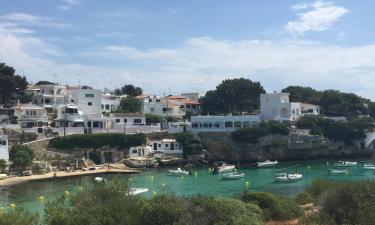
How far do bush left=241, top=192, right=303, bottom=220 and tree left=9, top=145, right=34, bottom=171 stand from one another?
40299mm

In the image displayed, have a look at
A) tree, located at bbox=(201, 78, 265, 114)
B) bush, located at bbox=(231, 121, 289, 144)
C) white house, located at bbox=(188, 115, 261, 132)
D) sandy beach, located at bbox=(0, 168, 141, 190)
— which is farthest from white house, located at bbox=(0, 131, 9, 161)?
tree, located at bbox=(201, 78, 265, 114)

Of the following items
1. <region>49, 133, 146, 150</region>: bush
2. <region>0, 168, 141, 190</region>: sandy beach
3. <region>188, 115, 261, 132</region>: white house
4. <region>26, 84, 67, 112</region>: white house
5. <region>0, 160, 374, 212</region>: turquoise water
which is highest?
<region>26, 84, 67, 112</region>: white house

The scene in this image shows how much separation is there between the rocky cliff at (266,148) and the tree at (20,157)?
2808 centimetres

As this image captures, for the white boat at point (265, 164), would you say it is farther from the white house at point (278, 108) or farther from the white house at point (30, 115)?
the white house at point (30, 115)

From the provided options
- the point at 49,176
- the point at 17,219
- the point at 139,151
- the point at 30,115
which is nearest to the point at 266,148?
the point at 139,151

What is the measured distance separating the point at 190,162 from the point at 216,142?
5947 mm

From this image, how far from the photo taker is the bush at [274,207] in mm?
29520

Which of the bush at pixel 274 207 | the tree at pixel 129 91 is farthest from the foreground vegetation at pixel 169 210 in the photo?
the tree at pixel 129 91

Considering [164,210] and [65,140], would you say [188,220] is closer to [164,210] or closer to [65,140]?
[164,210]

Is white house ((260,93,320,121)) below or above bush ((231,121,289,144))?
above

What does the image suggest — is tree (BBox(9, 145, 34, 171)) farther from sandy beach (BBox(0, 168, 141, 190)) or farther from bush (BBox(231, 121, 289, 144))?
bush (BBox(231, 121, 289, 144))

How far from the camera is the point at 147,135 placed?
82938 mm

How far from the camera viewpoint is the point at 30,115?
81.9m

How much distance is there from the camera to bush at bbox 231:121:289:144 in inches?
3150
